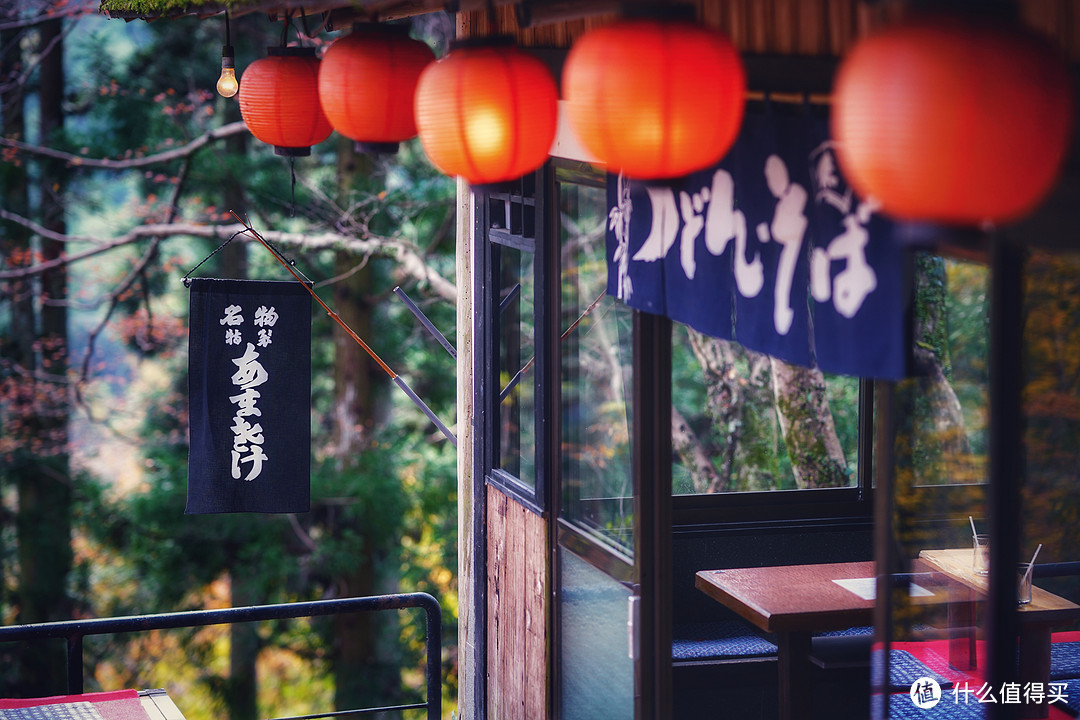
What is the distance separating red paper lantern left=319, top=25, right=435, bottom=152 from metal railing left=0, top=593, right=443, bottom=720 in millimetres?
2557

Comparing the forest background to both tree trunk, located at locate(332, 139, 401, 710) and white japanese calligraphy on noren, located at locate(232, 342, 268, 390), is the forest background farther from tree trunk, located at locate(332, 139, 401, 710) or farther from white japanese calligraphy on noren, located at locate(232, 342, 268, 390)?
white japanese calligraphy on noren, located at locate(232, 342, 268, 390)

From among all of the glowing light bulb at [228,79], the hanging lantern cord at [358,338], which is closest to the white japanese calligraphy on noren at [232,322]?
the hanging lantern cord at [358,338]

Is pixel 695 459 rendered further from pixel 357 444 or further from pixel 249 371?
pixel 249 371

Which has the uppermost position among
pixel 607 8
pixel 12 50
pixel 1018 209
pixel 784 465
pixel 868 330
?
pixel 12 50

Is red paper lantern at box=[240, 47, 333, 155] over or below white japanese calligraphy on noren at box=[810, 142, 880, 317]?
over

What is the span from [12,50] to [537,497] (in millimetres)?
13380

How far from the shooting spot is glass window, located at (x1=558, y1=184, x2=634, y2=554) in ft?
17.6

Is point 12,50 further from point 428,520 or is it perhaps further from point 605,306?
point 605,306

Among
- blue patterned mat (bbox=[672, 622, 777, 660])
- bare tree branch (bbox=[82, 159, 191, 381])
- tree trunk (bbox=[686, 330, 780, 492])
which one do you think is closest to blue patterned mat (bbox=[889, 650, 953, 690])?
blue patterned mat (bbox=[672, 622, 777, 660])

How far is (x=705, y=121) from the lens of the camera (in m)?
3.11

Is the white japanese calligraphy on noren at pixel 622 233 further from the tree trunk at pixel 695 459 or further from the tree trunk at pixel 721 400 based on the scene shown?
the tree trunk at pixel 695 459

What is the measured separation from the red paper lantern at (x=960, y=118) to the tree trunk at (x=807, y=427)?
789cm

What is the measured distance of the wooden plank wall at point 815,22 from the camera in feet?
9.12

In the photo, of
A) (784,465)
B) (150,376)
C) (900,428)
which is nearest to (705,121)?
(900,428)
